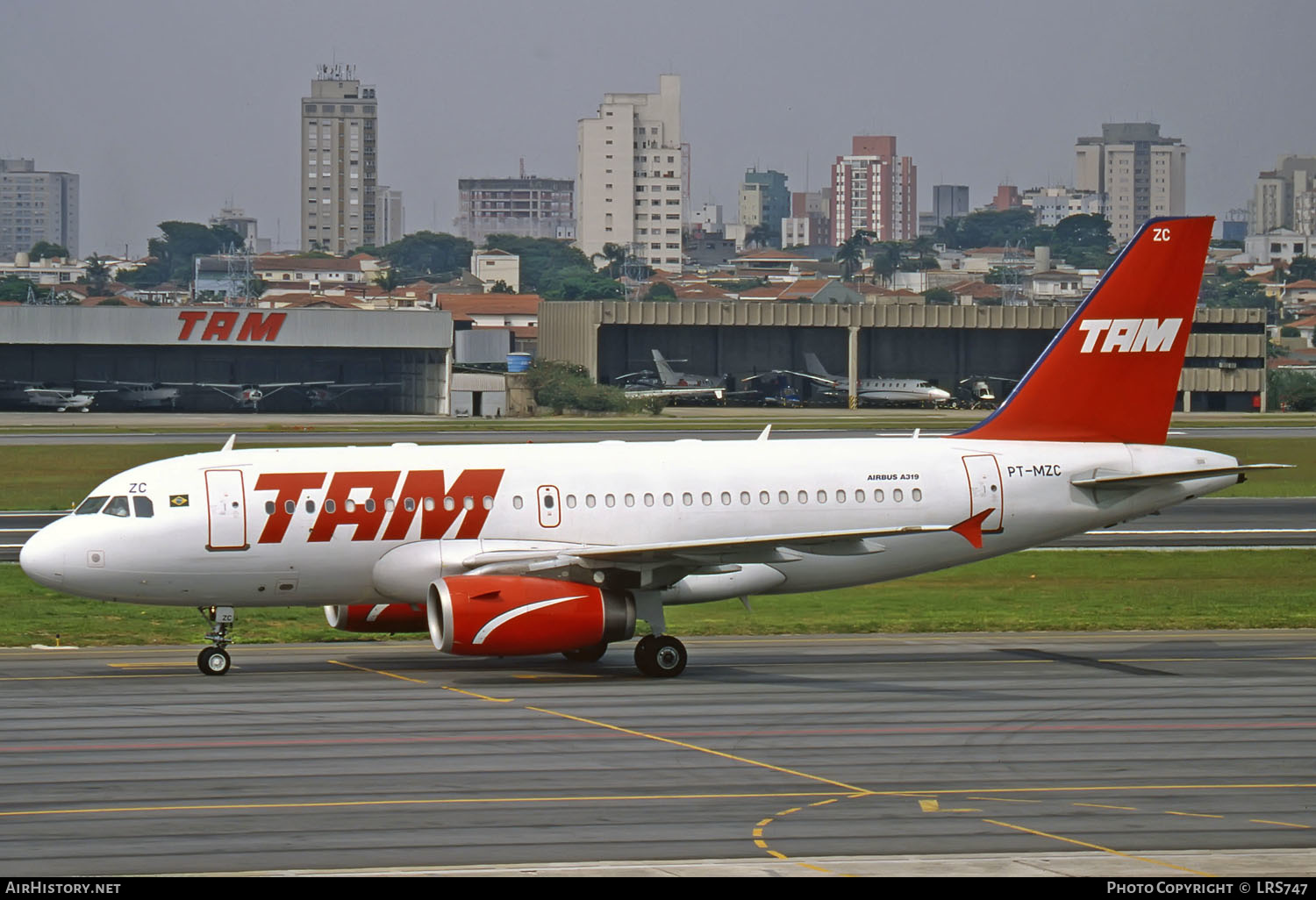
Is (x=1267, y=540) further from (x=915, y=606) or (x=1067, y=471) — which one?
(x=1067, y=471)

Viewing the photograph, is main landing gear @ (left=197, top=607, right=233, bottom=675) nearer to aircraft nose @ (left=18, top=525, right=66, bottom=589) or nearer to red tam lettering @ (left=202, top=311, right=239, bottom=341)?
aircraft nose @ (left=18, top=525, right=66, bottom=589)

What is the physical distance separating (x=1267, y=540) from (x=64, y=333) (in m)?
99.4

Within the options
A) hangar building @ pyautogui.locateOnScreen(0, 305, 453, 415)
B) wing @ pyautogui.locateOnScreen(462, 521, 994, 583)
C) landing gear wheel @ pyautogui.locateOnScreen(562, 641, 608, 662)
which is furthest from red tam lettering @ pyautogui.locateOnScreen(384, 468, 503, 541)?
hangar building @ pyautogui.locateOnScreen(0, 305, 453, 415)

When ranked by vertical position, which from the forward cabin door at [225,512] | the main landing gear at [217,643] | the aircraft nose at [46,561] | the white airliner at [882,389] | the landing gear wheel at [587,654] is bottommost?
the landing gear wheel at [587,654]

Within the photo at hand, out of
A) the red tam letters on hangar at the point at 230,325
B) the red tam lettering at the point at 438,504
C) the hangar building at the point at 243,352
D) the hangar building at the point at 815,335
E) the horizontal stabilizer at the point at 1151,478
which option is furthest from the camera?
the hangar building at the point at 815,335

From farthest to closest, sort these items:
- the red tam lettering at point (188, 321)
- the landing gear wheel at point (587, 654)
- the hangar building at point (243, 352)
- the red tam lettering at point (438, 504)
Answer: the red tam lettering at point (188, 321) → the hangar building at point (243, 352) → the landing gear wheel at point (587, 654) → the red tam lettering at point (438, 504)

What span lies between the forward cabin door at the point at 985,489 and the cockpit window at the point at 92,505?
1657 cm

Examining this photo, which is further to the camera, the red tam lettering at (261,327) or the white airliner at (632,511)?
the red tam lettering at (261,327)

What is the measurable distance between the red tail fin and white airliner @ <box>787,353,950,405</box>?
367 ft

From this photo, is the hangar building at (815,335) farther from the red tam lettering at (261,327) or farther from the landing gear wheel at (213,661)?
the landing gear wheel at (213,661)

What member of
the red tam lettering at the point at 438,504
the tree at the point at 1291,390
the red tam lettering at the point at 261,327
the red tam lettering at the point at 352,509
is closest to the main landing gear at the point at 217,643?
the red tam lettering at the point at 352,509

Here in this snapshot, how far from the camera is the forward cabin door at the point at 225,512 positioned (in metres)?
30.7

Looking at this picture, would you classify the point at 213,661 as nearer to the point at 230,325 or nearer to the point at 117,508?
the point at 117,508

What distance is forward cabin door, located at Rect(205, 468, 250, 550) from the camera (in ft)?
101
